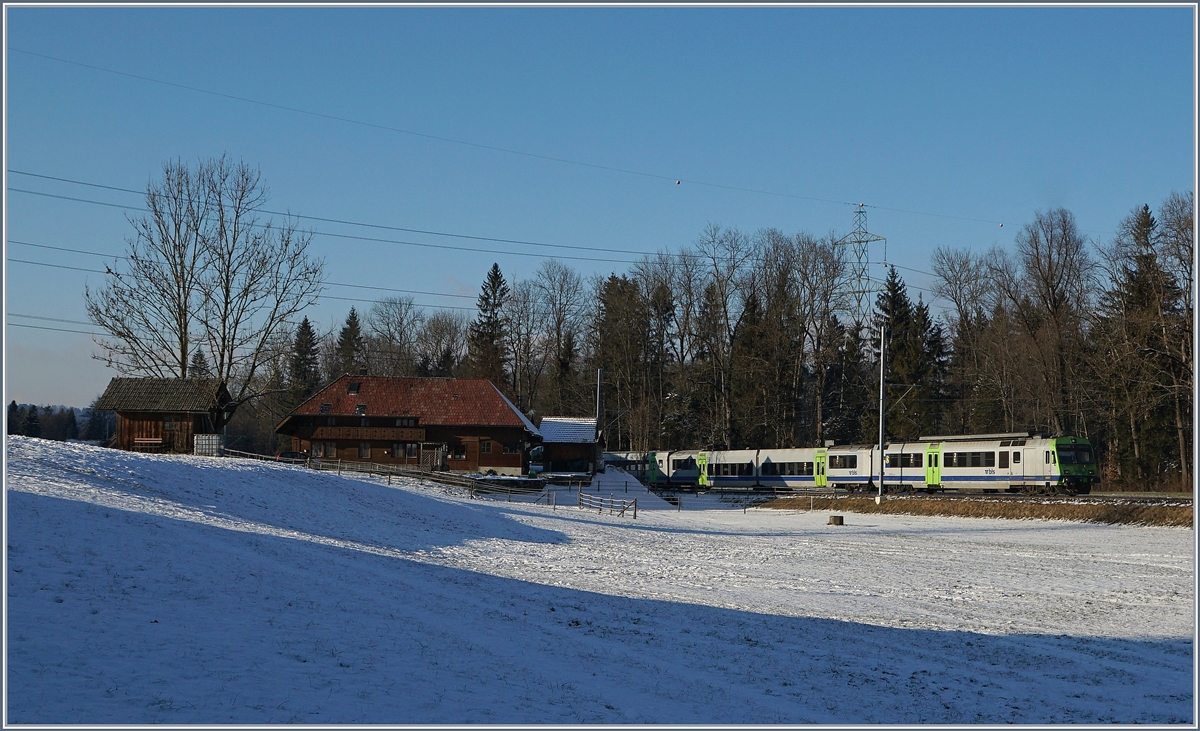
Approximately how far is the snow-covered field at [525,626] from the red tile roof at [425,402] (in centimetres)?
3472

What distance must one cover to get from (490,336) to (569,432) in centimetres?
2841

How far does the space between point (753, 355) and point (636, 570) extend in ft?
174

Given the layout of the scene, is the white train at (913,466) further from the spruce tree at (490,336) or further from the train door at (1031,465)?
the spruce tree at (490,336)

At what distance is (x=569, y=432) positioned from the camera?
227 feet

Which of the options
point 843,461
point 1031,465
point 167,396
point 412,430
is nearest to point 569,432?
point 412,430

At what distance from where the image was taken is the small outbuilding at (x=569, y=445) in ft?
226

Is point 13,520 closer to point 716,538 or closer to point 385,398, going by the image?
point 716,538

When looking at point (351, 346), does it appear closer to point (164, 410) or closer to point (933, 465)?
point (164, 410)

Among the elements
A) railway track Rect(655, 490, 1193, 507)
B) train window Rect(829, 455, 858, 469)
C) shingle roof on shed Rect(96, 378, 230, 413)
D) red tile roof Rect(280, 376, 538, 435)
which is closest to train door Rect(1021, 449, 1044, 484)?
railway track Rect(655, 490, 1193, 507)

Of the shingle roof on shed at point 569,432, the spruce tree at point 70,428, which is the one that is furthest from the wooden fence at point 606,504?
the spruce tree at point 70,428

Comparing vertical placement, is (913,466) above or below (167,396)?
below

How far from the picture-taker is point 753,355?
72.9m

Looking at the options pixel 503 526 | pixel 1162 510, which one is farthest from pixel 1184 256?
pixel 503 526

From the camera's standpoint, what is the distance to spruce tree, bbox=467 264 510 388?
9069 cm
